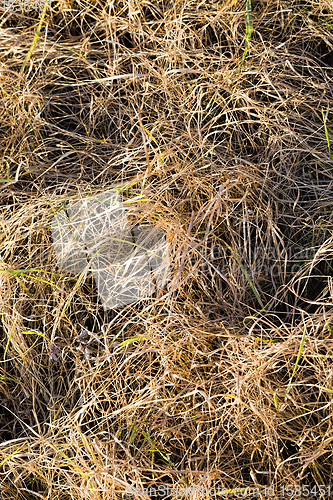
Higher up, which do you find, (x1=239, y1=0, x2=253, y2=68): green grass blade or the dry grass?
(x1=239, y1=0, x2=253, y2=68): green grass blade

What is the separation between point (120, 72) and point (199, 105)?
310 mm

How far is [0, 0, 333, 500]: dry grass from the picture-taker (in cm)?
115

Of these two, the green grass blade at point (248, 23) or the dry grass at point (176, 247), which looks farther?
the green grass blade at point (248, 23)

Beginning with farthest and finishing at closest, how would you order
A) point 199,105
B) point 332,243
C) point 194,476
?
point 199,105
point 332,243
point 194,476

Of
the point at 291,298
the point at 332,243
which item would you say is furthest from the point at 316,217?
the point at 291,298

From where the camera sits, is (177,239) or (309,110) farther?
(309,110)

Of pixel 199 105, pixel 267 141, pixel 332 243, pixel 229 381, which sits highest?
pixel 199 105

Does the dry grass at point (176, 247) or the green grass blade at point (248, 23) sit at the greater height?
the green grass blade at point (248, 23)

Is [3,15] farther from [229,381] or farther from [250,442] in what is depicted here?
[250,442]

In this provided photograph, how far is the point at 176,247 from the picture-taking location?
1260 mm

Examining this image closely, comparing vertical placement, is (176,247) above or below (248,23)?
below

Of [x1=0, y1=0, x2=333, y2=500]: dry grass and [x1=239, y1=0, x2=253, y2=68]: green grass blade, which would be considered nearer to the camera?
[x1=0, y1=0, x2=333, y2=500]: dry grass

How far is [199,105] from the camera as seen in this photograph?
1.33 meters

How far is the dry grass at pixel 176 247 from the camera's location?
3.77 ft
